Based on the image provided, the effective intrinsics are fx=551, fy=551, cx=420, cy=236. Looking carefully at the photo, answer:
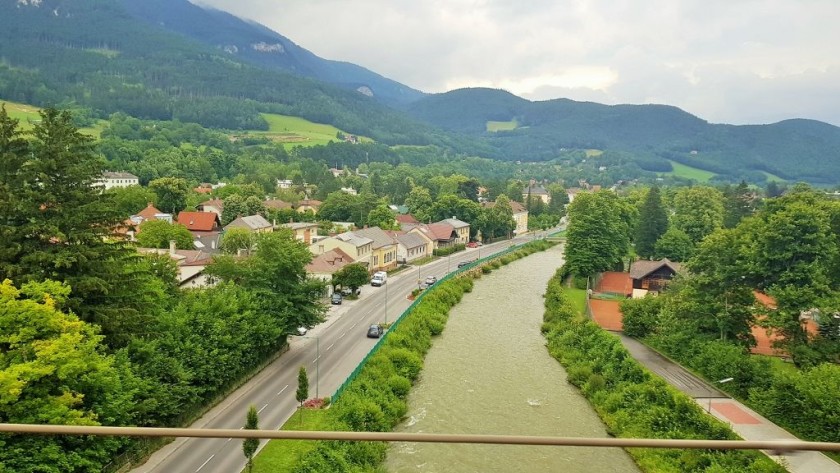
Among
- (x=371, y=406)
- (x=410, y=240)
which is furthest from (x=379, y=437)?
(x=410, y=240)

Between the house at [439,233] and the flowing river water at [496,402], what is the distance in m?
20.5

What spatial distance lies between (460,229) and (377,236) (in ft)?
54.7

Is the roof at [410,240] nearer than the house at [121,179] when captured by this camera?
Yes

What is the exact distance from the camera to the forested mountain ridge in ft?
448

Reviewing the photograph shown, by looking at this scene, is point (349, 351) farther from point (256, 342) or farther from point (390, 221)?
point (390, 221)

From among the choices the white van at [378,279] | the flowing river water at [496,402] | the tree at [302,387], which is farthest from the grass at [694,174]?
the tree at [302,387]

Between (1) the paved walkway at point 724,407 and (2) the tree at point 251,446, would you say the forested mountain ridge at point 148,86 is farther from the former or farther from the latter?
(1) the paved walkway at point 724,407

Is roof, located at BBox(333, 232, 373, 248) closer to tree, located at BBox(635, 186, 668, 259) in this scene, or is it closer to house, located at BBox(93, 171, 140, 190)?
tree, located at BBox(635, 186, 668, 259)

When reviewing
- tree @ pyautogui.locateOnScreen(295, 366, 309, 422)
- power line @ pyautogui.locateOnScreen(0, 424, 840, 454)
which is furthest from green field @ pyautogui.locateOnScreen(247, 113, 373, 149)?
power line @ pyautogui.locateOnScreen(0, 424, 840, 454)

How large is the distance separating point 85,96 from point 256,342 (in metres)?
145

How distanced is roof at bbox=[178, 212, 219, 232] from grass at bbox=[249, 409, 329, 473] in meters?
34.8

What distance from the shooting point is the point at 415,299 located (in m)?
34.0

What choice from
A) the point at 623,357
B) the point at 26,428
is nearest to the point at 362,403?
the point at 623,357

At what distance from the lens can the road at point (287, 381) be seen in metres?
14.7
